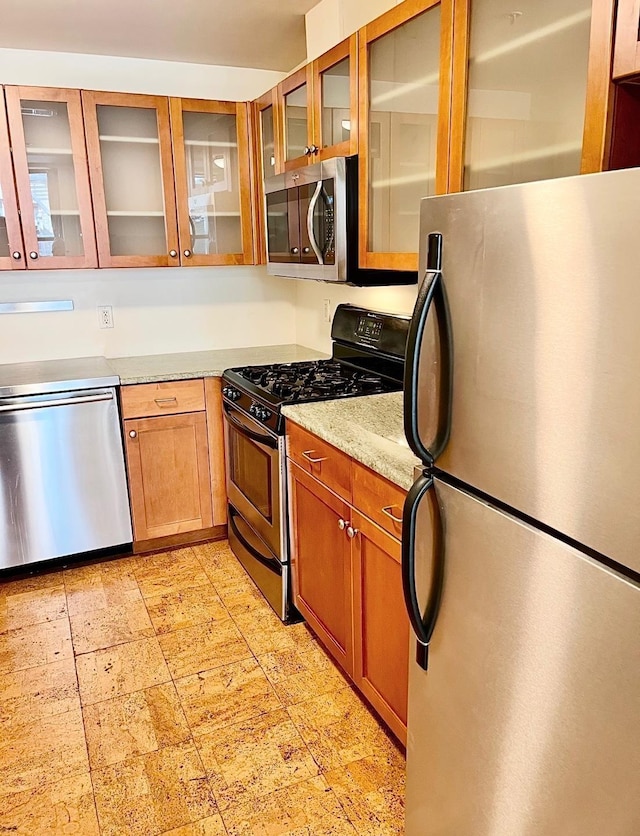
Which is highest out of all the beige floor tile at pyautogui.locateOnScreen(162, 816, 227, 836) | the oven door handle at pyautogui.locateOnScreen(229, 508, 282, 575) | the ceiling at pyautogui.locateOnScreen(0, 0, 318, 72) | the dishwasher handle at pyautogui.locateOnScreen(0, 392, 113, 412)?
the ceiling at pyautogui.locateOnScreen(0, 0, 318, 72)

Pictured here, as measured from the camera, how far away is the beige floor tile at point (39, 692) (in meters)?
2.13

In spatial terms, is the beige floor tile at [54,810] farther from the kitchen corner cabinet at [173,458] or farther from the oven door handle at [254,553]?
the kitchen corner cabinet at [173,458]

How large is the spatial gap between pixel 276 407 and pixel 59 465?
1.22 metres

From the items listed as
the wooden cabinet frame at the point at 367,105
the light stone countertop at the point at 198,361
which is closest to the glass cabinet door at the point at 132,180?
the light stone countertop at the point at 198,361

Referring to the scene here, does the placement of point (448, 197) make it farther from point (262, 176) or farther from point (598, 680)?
point (262, 176)

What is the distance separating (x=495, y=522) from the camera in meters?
1.07

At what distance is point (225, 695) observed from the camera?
7.16 feet

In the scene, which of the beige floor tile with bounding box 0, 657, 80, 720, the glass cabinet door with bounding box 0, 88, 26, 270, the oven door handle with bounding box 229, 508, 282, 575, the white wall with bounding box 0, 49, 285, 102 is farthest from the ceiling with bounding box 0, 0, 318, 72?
the beige floor tile with bounding box 0, 657, 80, 720

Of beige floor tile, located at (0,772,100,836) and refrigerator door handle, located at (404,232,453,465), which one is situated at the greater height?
refrigerator door handle, located at (404,232,453,465)

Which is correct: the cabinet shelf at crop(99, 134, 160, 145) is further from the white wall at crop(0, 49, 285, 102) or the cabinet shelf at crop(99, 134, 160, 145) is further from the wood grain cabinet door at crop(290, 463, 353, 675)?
the wood grain cabinet door at crop(290, 463, 353, 675)

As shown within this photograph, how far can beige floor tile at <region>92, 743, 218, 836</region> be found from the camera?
1.69m

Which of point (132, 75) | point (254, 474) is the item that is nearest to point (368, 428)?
point (254, 474)

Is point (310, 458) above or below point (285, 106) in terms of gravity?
below

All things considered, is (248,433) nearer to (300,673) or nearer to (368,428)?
(368,428)
